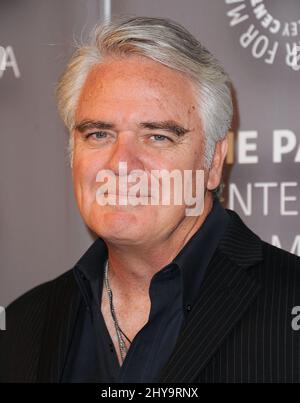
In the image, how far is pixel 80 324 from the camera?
1.63 m

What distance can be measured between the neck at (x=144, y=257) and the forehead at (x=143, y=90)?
25cm

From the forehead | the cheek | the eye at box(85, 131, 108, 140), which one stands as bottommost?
the cheek

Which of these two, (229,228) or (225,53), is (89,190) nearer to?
(229,228)

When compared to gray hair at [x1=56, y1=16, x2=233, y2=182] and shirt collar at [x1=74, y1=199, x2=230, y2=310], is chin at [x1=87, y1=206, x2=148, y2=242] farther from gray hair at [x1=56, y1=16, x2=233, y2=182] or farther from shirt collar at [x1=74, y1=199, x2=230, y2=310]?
gray hair at [x1=56, y1=16, x2=233, y2=182]

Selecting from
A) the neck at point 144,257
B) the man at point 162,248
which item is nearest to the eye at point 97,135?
the man at point 162,248

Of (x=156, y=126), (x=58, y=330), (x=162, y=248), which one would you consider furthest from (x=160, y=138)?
(x=58, y=330)

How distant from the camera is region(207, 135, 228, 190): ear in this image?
163 centimetres

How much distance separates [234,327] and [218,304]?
0.19 ft

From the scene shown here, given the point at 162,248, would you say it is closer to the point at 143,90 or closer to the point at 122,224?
the point at 122,224

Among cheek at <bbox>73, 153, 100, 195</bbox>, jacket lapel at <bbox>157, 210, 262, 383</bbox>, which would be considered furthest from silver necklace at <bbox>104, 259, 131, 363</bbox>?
cheek at <bbox>73, 153, 100, 195</bbox>

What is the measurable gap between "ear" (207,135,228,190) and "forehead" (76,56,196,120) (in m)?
0.14

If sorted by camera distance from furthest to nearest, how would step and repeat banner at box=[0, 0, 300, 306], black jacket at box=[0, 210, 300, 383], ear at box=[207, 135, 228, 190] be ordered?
1. step and repeat banner at box=[0, 0, 300, 306]
2. ear at box=[207, 135, 228, 190]
3. black jacket at box=[0, 210, 300, 383]

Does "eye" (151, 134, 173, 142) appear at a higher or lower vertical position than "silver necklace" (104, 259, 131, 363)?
higher
